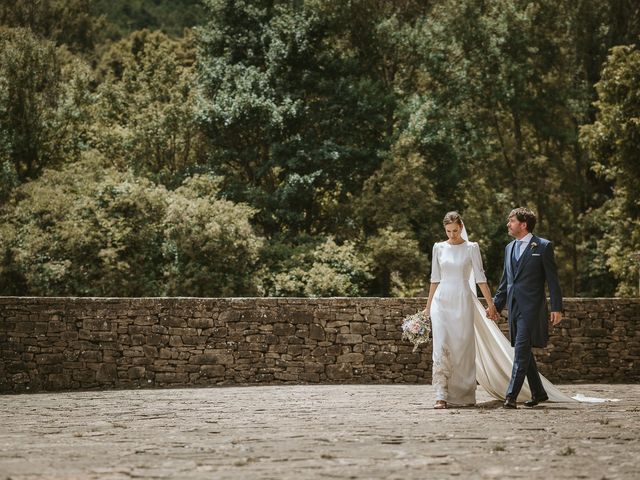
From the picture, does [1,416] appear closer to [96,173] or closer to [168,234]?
[168,234]

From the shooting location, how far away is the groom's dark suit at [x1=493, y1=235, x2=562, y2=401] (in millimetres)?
9383

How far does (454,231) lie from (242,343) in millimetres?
5209

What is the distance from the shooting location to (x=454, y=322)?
32.6ft

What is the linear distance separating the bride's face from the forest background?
17.7 m

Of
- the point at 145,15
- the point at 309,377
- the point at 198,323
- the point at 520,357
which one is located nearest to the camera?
the point at 520,357

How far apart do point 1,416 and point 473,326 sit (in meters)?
4.76

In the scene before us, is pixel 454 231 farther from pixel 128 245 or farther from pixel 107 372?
pixel 128 245

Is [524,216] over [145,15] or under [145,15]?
under

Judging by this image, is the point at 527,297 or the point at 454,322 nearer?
the point at 527,297

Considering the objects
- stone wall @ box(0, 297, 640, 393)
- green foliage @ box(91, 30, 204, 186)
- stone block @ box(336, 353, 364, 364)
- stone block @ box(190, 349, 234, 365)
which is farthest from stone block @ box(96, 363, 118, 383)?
green foliage @ box(91, 30, 204, 186)

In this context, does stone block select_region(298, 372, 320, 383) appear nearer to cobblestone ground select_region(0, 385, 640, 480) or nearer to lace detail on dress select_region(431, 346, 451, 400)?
cobblestone ground select_region(0, 385, 640, 480)

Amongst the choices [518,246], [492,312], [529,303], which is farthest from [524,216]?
[492,312]

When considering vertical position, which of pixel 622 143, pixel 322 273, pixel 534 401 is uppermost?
pixel 622 143

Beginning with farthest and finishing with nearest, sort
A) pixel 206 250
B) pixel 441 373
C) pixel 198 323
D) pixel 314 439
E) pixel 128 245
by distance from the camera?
pixel 128 245, pixel 206 250, pixel 198 323, pixel 441 373, pixel 314 439
